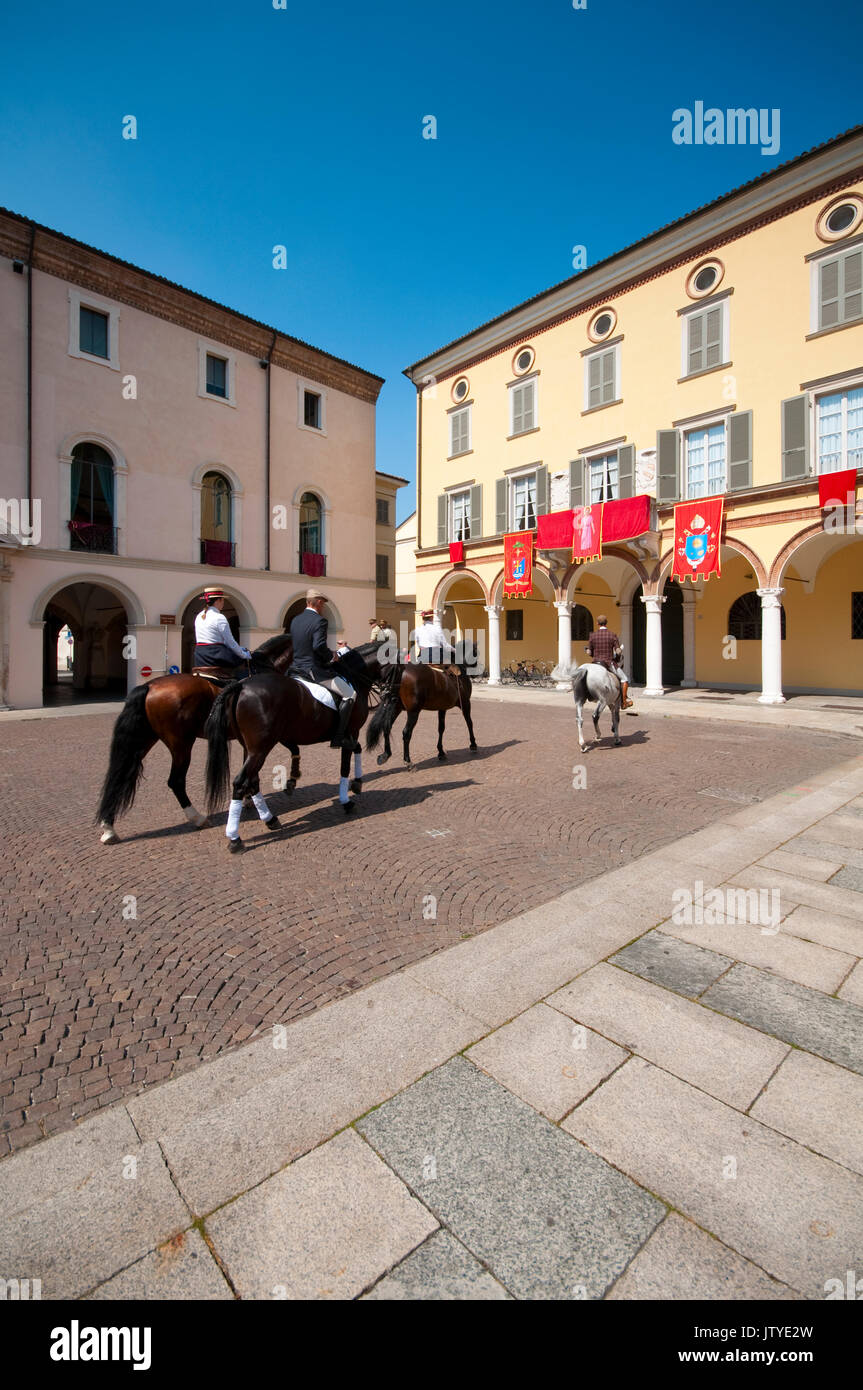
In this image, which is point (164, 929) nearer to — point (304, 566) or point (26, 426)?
point (26, 426)

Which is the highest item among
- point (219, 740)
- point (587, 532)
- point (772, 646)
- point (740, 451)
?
point (740, 451)

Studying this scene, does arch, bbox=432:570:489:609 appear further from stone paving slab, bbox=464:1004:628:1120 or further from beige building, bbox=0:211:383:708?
stone paving slab, bbox=464:1004:628:1120

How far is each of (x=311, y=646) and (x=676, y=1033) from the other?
186 inches

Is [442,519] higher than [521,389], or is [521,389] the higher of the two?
[521,389]

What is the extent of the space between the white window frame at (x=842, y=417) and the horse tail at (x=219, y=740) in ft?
56.3

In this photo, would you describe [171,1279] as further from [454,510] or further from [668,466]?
[454,510]

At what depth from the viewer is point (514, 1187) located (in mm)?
1943

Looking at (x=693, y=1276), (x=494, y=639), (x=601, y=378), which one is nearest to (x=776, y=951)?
(x=693, y=1276)

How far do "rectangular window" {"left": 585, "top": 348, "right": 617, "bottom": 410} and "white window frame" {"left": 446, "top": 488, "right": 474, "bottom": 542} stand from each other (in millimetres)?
6320

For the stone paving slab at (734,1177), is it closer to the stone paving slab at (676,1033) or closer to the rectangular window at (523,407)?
the stone paving slab at (676,1033)

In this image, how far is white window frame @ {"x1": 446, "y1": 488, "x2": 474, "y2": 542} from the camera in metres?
26.2
